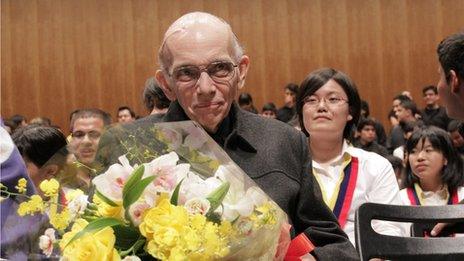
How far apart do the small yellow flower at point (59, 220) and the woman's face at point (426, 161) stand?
377 cm

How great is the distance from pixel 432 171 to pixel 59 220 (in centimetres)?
382

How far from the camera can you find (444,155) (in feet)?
16.2

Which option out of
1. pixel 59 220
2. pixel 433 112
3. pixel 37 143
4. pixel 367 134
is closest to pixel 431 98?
pixel 433 112

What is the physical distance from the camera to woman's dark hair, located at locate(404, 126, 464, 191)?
15.7ft

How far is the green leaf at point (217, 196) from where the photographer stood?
4.28ft

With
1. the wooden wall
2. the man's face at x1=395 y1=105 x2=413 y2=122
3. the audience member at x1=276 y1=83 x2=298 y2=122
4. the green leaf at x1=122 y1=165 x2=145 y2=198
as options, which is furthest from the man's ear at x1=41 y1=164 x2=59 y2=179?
the wooden wall

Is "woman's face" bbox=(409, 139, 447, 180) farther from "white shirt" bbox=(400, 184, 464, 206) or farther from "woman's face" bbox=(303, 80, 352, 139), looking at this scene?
"woman's face" bbox=(303, 80, 352, 139)

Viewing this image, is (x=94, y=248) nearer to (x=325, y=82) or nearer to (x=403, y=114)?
(x=325, y=82)

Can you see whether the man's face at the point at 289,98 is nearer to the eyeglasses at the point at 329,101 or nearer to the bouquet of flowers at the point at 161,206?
the eyeglasses at the point at 329,101

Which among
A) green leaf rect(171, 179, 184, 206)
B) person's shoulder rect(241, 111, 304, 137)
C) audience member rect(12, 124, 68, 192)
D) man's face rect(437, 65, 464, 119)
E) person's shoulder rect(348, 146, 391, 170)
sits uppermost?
green leaf rect(171, 179, 184, 206)

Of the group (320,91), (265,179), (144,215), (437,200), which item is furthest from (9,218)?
(437,200)

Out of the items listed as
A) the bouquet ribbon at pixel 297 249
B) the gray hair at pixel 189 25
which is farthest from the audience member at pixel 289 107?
the bouquet ribbon at pixel 297 249

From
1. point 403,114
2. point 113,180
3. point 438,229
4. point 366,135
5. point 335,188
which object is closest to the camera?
point 113,180

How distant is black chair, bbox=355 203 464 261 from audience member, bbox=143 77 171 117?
196 cm
